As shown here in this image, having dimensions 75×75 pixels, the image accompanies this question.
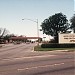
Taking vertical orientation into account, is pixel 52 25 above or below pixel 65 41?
above

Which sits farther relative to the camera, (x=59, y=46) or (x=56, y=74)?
(x=59, y=46)

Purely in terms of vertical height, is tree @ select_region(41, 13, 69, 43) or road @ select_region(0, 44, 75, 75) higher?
tree @ select_region(41, 13, 69, 43)

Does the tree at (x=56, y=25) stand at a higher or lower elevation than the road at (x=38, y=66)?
higher

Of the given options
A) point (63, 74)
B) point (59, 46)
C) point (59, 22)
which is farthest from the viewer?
point (59, 22)

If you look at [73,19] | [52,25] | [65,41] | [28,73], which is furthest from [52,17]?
[28,73]

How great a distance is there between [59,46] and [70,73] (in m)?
49.2

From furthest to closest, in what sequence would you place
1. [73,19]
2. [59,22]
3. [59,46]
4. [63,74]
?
1. [59,22]
2. [73,19]
3. [59,46]
4. [63,74]

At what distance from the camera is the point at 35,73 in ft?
48.4

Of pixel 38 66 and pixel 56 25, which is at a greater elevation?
pixel 56 25

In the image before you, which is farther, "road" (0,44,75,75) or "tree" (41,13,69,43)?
"tree" (41,13,69,43)

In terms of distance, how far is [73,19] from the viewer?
470 ft

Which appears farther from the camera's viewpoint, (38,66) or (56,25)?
(56,25)

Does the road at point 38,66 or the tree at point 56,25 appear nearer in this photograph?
the road at point 38,66

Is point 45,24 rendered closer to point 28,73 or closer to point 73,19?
point 73,19
